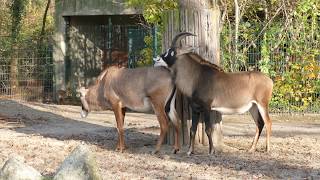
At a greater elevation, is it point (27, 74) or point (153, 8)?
point (153, 8)

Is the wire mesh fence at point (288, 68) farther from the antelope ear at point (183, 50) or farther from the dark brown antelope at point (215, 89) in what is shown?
the dark brown antelope at point (215, 89)

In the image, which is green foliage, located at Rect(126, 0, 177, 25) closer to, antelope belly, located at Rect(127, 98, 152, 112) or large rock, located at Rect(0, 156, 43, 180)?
antelope belly, located at Rect(127, 98, 152, 112)

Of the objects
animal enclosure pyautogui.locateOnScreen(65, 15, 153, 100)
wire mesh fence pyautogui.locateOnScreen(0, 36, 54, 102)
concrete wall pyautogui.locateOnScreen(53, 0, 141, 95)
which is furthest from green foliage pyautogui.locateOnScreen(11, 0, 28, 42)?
animal enclosure pyautogui.locateOnScreen(65, 15, 153, 100)

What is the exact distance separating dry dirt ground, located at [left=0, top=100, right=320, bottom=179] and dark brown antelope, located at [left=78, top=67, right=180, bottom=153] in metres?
0.50

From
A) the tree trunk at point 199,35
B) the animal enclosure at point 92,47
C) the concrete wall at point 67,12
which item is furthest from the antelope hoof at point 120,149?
the animal enclosure at point 92,47

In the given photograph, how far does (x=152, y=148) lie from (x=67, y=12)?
42.0ft

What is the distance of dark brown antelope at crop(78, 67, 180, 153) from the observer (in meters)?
10.3

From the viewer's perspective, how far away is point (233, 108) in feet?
33.1

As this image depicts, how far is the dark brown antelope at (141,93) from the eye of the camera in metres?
10.3

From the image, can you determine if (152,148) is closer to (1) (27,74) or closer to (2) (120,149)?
(2) (120,149)

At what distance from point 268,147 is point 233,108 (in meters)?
0.95

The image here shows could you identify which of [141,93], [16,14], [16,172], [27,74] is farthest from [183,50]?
[16,14]

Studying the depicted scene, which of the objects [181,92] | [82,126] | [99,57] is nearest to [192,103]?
[181,92]

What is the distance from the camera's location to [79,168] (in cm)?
666
